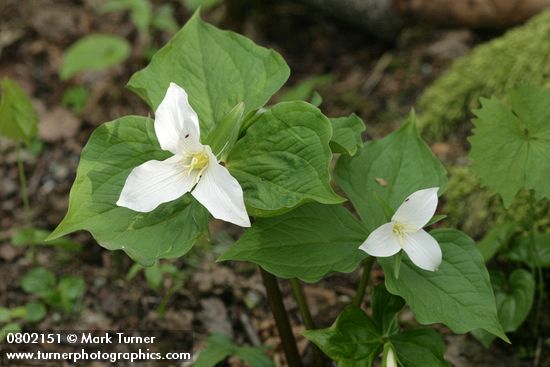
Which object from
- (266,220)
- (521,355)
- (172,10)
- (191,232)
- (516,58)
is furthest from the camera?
(172,10)

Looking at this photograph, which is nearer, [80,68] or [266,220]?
[266,220]

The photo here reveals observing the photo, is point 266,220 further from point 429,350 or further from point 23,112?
point 23,112

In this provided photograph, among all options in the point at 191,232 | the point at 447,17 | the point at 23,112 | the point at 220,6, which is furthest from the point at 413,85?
the point at 191,232

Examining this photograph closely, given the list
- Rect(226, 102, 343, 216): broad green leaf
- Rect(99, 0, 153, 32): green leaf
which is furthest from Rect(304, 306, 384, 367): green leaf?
Rect(99, 0, 153, 32): green leaf

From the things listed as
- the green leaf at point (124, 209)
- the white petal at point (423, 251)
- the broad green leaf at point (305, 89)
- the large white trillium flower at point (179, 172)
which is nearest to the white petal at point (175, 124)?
the large white trillium flower at point (179, 172)

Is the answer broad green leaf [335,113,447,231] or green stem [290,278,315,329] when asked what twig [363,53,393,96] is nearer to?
broad green leaf [335,113,447,231]

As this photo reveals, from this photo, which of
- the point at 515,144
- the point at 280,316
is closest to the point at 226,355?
the point at 280,316

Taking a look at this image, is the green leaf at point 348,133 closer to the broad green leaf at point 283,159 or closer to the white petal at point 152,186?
the broad green leaf at point 283,159
